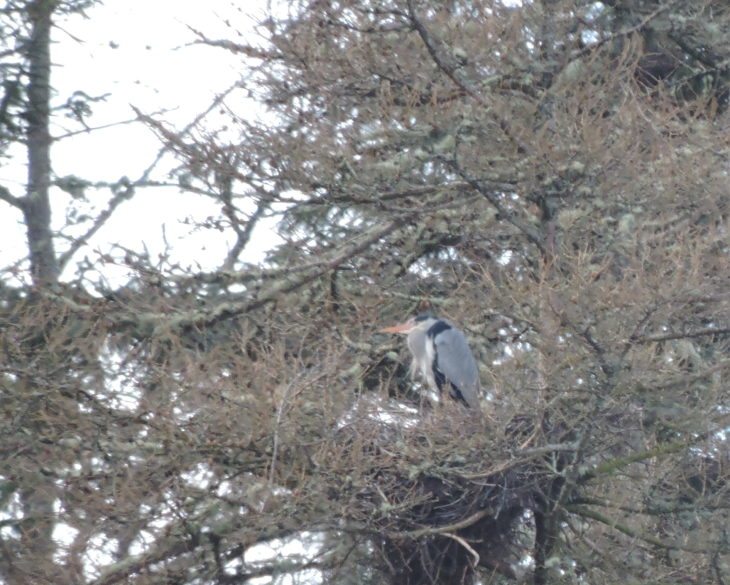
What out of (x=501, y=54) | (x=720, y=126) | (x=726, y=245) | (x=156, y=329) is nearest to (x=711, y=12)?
(x=720, y=126)

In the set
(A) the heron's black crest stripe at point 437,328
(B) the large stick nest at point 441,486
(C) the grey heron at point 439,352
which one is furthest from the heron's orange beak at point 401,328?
(B) the large stick nest at point 441,486

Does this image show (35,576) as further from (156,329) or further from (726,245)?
(726,245)

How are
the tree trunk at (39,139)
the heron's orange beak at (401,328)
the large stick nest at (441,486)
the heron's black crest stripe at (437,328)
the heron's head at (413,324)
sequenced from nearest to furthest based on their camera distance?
the large stick nest at (441,486), the heron's orange beak at (401,328), the heron's head at (413,324), the heron's black crest stripe at (437,328), the tree trunk at (39,139)

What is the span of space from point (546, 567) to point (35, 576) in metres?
2.53

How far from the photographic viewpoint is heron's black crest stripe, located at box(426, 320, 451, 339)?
28.5 feet

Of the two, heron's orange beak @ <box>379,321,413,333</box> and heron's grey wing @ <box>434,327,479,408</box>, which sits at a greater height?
heron's orange beak @ <box>379,321,413,333</box>

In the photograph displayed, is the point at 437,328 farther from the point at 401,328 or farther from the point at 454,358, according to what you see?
the point at 401,328

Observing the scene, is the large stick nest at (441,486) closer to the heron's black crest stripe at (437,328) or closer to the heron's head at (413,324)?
the heron's head at (413,324)

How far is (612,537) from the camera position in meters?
7.46

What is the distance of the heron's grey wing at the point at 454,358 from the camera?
27.7ft

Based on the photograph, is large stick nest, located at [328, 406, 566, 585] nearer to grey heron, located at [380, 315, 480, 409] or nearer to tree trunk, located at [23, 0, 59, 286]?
grey heron, located at [380, 315, 480, 409]

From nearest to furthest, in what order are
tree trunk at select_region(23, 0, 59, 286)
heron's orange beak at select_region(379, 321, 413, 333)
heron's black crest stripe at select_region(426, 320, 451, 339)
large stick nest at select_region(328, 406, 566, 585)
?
large stick nest at select_region(328, 406, 566, 585)
heron's orange beak at select_region(379, 321, 413, 333)
heron's black crest stripe at select_region(426, 320, 451, 339)
tree trunk at select_region(23, 0, 59, 286)

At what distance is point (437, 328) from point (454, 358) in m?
0.24

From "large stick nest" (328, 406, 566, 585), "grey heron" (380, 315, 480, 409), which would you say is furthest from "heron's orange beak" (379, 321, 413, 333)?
"large stick nest" (328, 406, 566, 585)
